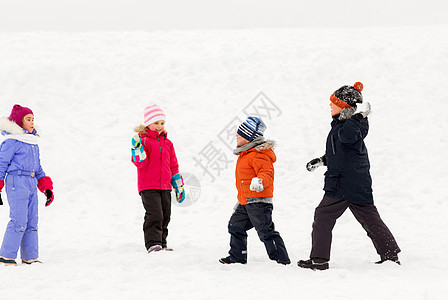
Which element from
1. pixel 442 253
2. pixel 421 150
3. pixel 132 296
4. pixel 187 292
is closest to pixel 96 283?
pixel 132 296

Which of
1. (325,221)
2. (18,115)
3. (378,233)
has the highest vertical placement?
(18,115)

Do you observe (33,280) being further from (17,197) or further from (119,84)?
(119,84)

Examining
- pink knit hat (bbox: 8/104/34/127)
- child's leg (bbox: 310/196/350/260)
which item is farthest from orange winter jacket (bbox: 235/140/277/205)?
pink knit hat (bbox: 8/104/34/127)

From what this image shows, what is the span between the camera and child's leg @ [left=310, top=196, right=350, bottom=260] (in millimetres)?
4781

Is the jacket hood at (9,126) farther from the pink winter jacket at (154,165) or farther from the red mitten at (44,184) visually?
the pink winter jacket at (154,165)

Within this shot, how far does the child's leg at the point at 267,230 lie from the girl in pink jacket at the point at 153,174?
4.50 ft

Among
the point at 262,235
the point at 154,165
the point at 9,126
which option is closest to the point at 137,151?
the point at 154,165

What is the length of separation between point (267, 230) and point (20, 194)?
290 cm

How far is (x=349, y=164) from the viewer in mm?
4855

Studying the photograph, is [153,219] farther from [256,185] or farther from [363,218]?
[363,218]

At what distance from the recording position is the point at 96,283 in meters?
4.11

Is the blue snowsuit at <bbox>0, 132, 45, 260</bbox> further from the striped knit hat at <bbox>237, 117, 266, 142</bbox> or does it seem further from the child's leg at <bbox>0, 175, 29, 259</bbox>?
the striped knit hat at <bbox>237, 117, 266, 142</bbox>

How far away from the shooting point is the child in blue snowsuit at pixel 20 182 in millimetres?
5297

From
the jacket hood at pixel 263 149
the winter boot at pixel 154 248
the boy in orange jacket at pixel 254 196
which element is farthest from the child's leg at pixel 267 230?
the winter boot at pixel 154 248
